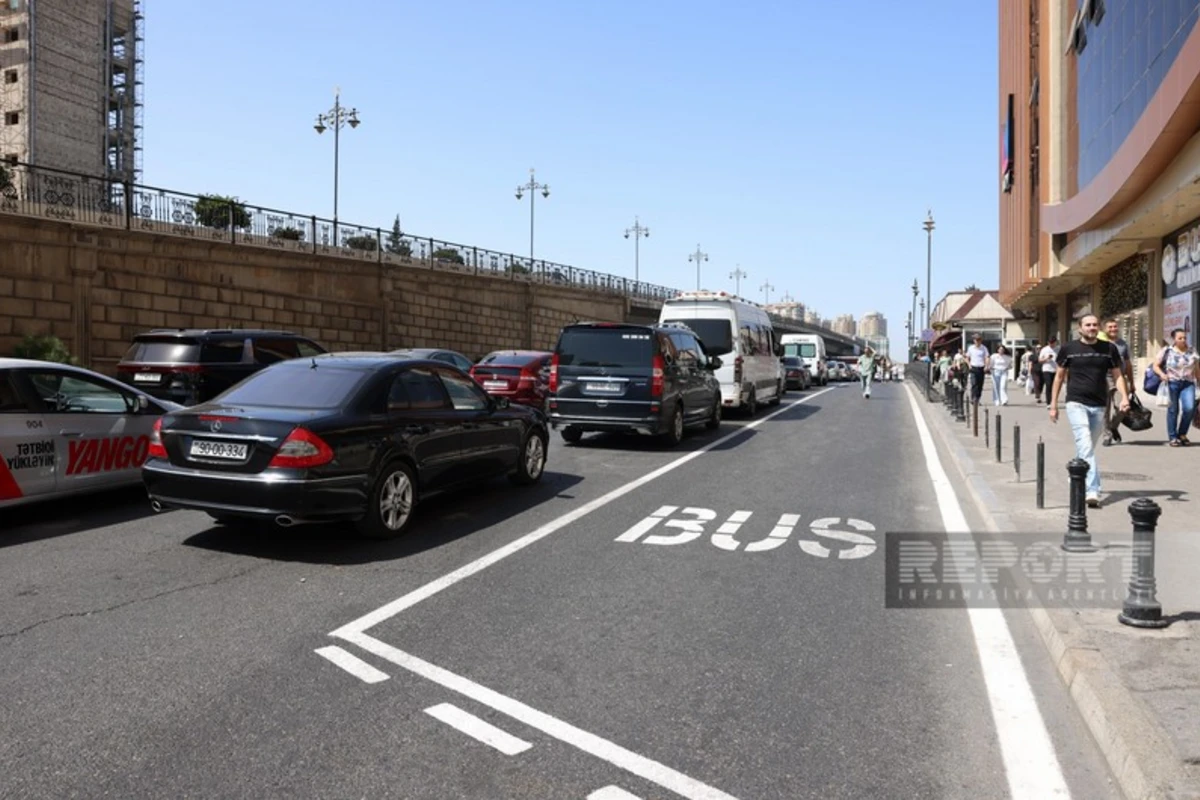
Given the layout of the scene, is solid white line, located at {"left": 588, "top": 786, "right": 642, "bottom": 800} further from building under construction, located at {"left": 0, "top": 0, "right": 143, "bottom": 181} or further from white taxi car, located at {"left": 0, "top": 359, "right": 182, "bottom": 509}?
building under construction, located at {"left": 0, "top": 0, "right": 143, "bottom": 181}

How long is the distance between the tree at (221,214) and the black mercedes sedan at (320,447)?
1920 cm

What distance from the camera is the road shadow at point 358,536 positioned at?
700 cm

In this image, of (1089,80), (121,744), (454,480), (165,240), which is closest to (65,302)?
(165,240)

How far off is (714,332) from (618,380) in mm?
6867

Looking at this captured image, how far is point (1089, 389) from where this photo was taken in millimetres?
8586

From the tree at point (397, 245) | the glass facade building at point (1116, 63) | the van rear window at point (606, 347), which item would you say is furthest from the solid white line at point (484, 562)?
the tree at point (397, 245)

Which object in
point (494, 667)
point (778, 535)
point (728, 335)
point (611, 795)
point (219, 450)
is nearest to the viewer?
point (611, 795)

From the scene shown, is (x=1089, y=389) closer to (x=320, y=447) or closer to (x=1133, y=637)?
(x=1133, y=637)

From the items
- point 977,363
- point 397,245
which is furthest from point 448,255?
point 977,363

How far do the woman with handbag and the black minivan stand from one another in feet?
23.9

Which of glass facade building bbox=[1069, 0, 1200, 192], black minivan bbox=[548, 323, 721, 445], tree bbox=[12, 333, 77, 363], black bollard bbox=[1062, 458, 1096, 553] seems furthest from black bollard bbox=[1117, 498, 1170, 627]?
tree bbox=[12, 333, 77, 363]

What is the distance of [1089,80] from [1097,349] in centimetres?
2467

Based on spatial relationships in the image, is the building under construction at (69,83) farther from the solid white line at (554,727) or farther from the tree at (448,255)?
the solid white line at (554,727)

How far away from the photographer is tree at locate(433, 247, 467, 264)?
3688 cm
